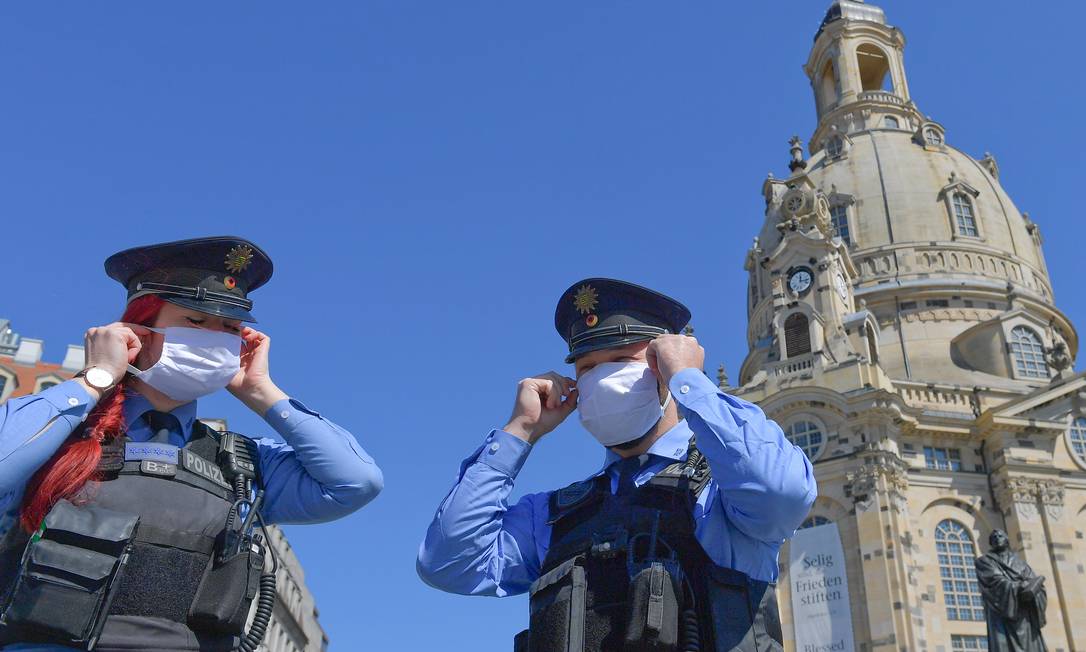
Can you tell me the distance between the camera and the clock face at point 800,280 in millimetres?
39000

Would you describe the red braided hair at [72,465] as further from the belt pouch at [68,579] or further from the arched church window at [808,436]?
the arched church window at [808,436]

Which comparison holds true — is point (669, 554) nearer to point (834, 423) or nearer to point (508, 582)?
point (508, 582)

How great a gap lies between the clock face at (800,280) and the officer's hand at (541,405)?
3533cm

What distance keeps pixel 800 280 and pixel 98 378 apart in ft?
122

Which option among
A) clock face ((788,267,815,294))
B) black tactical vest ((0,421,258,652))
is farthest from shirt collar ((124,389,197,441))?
clock face ((788,267,815,294))

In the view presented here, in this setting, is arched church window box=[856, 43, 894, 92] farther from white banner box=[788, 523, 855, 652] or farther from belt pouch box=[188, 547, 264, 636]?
belt pouch box=[188, 547, 264, 636]

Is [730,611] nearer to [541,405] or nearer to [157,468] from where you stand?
[541,405]

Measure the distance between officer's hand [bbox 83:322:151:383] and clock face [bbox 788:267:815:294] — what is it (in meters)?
36.4

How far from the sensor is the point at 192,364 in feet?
15.5

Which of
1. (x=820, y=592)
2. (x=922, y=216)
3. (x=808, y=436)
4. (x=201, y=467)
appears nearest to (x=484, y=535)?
(x=201, y=467)

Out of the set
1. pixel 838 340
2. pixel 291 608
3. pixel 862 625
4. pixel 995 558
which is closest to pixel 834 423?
pixel 838 340

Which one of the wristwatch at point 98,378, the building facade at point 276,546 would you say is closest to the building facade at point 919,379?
the building facade at point 276,546

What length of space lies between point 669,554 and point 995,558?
1441 cm

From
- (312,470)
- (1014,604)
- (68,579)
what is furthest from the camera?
(1014,604)
